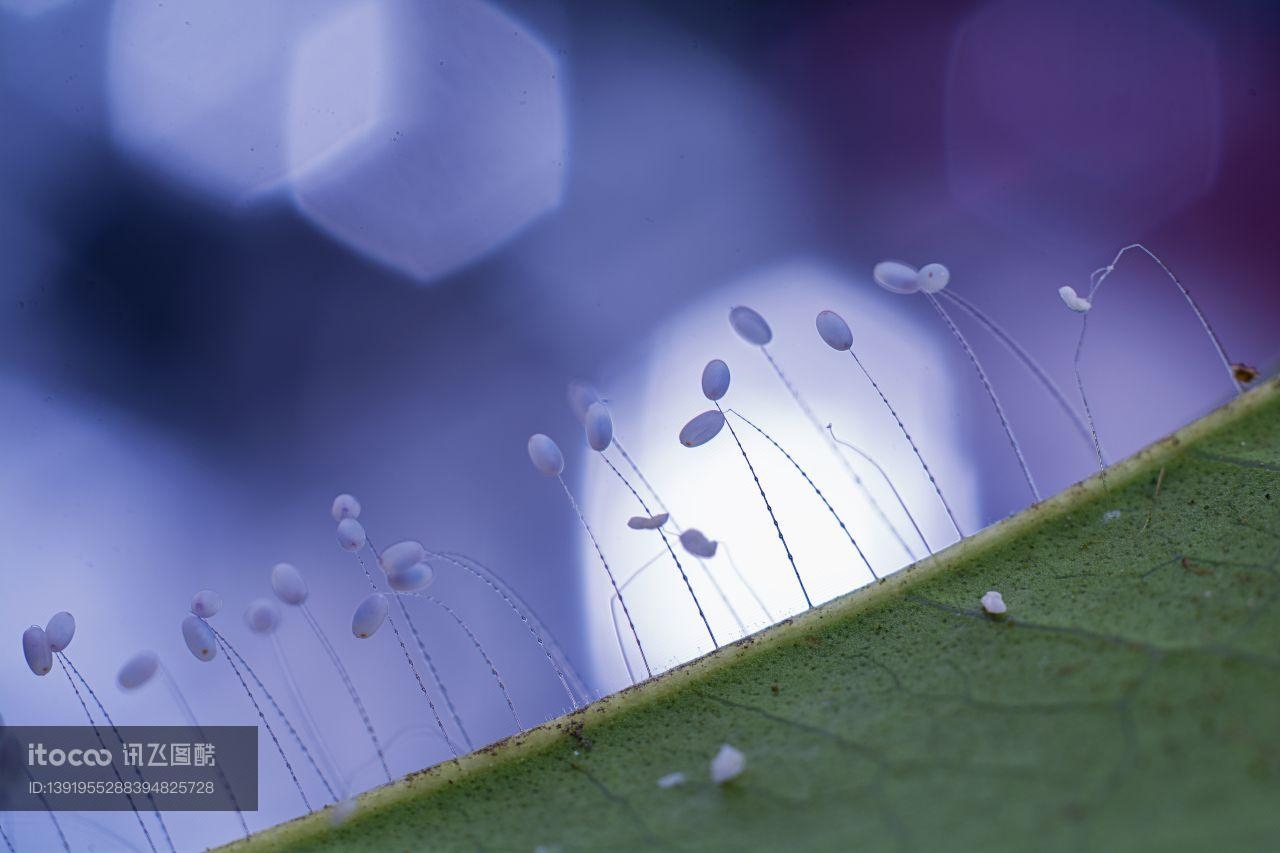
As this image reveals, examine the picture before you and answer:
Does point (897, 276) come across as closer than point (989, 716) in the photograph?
No

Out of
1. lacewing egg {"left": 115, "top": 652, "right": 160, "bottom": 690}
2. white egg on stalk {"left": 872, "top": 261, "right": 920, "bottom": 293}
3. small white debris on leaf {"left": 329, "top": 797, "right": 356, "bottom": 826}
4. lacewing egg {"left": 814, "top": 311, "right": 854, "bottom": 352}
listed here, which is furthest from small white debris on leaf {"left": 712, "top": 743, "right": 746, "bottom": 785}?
lacewing egg {"left": 115, "top": 652, "right": 160, "bottom": 690}

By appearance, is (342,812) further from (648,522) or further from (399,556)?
(648,522)

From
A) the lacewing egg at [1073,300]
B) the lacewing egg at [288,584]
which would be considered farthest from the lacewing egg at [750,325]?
the lacewing egg at [288,584]

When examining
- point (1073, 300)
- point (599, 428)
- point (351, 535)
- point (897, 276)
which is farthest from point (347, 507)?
point (1073, 300)

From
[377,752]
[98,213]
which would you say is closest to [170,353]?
[98,213]

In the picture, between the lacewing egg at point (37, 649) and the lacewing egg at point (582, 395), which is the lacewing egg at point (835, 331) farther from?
the lacewing egg at point (37, 649)

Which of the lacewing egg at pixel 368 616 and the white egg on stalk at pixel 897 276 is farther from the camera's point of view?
the white egg on stalk at pixel 897 276

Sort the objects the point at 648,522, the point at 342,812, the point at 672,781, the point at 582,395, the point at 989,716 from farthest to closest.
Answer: the point at 582,395, the point at 648,522, the point at 342,812, the point at 672,781, the point at 989,716
